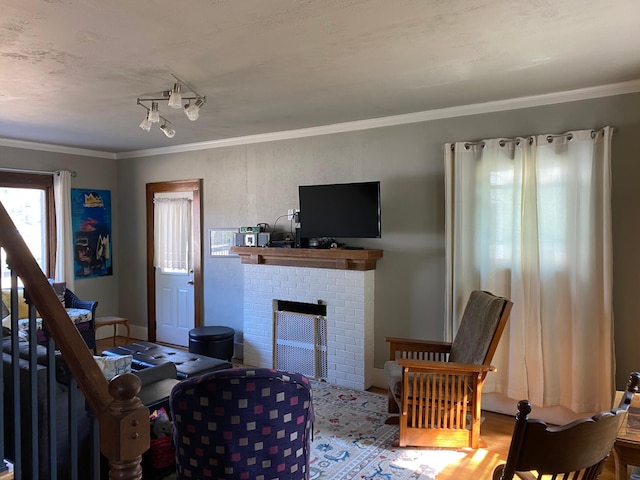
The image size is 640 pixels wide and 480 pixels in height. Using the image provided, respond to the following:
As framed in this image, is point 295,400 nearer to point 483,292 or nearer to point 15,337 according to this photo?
point 15,337

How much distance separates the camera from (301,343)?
4.61m

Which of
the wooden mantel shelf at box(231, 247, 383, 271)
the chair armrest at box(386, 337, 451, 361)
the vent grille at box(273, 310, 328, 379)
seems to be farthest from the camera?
the vent grille at box(273, 310, 328, 379)

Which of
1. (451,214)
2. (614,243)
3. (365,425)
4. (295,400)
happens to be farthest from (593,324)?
(295,400)

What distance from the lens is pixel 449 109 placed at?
3863 millimetres

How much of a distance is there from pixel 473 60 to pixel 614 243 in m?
1.72

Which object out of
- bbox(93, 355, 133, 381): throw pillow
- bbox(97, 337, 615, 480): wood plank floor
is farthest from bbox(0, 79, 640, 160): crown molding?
bbox(93, 355, 133, 381): throw pillow

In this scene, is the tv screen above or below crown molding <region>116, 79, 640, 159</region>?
below

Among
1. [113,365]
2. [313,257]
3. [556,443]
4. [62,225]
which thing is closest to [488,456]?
[556,443]

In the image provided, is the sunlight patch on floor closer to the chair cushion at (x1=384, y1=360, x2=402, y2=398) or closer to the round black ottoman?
the chair cushion at (x1=384, y1=360, x2=402, y2=398)

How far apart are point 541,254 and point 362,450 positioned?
1.95 meters

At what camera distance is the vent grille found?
4.50 metres

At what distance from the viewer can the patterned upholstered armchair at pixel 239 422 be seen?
1944mm

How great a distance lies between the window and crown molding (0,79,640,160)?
0.41 metres

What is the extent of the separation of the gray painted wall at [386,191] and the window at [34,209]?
259 millimetres
